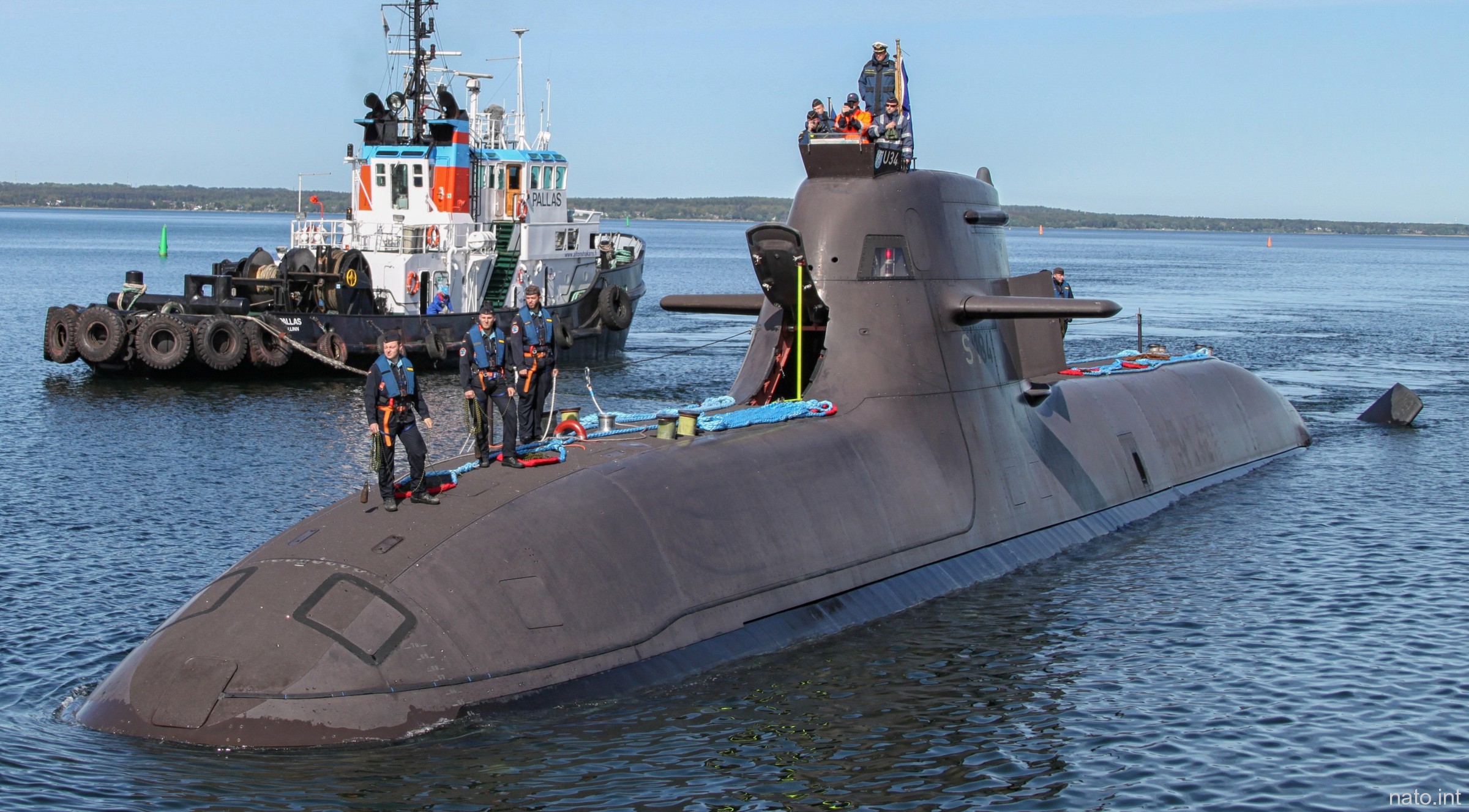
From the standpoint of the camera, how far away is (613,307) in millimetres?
48031

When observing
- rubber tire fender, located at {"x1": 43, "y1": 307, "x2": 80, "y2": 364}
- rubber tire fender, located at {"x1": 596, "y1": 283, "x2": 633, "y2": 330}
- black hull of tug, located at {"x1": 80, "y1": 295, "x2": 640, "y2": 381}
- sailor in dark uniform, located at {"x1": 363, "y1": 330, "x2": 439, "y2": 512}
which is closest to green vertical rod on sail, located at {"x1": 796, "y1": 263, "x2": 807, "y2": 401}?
sailor in dark uniform, located at {"x1": 363, "y1": 330, "x2": 439, "y2": 512}

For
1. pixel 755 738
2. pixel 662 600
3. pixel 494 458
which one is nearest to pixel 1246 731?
pixel 755 738

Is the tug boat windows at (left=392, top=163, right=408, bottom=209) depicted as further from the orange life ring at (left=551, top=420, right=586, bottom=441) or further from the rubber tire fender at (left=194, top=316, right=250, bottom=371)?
the orange life ring at (left=551, top=420, right=586, bottom=441)

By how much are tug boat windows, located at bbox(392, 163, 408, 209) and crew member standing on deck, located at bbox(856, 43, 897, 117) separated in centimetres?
3045

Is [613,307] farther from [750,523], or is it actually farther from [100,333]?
[750,523]

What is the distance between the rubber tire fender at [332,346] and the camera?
130ft

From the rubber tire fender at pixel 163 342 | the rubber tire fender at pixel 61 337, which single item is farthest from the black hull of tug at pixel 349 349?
the rubber tire fender at pixel 61 337

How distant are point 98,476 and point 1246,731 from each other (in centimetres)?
2089

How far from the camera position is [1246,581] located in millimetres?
19328

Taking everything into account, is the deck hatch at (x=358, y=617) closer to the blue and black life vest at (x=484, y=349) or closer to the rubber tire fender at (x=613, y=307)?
the blue and black life vest at (x=484, y=349)

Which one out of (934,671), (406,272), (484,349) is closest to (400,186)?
(406,272)

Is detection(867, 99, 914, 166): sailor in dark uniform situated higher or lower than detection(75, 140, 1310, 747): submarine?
higher

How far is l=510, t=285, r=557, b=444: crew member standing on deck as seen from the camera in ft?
55.3

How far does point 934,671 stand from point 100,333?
31.8 metres
